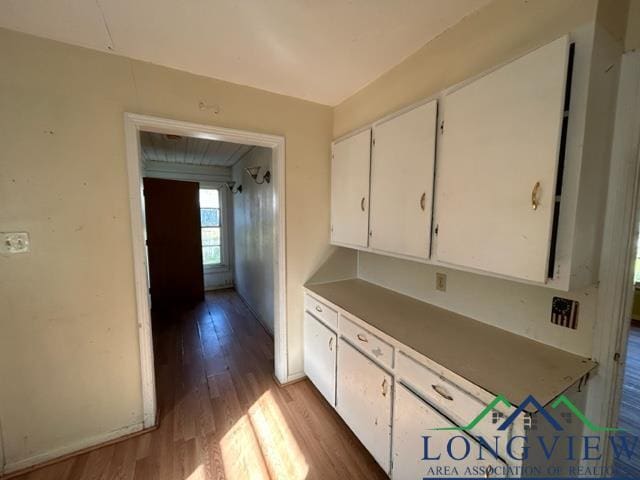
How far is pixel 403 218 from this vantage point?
1.54 metres

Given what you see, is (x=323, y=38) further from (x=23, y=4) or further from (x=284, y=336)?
(x=284, y=336)

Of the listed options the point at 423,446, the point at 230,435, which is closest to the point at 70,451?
the point at 230,435

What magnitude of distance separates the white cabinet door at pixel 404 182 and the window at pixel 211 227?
13.5 ft

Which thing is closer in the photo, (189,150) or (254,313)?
(189,150)

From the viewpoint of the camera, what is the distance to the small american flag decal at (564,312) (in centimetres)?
111

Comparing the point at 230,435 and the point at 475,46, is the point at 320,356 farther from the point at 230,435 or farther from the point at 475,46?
the point at 475,46

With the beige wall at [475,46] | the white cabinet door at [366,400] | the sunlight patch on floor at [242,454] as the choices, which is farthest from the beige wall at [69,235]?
the white cabinet door at [366,400]

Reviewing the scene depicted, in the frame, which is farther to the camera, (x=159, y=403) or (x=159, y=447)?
(x=159, y=403)

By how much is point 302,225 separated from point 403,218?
0.91 m

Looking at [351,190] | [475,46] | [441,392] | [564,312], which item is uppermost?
[475,46]

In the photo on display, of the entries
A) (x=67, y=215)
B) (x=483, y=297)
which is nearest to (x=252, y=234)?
(x=67, y=215)

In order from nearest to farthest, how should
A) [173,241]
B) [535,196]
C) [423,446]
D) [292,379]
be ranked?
[535,196] → [423,446] → [292,379] → [173,241]

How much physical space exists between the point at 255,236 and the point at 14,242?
240 cm

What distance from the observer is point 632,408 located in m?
1.92
